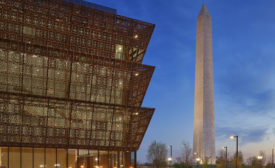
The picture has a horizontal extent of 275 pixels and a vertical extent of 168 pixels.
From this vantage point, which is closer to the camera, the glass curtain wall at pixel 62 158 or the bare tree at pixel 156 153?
the glass curtain wall at pixel 62 158

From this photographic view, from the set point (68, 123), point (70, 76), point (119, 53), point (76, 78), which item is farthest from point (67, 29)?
point (68, 123)

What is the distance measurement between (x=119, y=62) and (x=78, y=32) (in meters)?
6.21

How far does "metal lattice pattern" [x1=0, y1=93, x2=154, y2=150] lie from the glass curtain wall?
1312mm

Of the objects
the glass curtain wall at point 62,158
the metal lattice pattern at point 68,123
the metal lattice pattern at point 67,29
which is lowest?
the glass curtain wall at point 62,158

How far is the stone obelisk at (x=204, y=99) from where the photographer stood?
61591 millimetres

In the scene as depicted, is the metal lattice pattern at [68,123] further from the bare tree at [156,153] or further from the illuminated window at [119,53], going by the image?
A: the bare tree at [156,153]

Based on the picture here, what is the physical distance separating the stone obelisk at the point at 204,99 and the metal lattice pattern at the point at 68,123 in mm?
21642

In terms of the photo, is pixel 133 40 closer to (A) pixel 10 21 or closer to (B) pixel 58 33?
(B) pixel 58 33

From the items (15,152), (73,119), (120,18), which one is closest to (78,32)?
(120,18)

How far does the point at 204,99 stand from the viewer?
2434 inches

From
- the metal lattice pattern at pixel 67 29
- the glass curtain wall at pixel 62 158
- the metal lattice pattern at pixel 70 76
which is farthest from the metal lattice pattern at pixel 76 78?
the glass curtain wall at pixel 62 158

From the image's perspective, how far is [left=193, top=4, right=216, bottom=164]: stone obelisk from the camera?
6159cm

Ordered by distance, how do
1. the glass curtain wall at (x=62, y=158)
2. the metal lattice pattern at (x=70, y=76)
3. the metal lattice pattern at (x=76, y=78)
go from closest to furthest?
1. the metal lattice pattern at (x=70, y=76)
2. the metal lattice pattern at (x=76, y=78)
3. the glass curtain wall at (x=62, y=158)

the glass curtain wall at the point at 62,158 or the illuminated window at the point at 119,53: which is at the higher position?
the illuminated window at the point at 119,53
